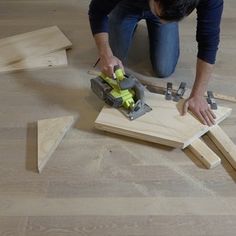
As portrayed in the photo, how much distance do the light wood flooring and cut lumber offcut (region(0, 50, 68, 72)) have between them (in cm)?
4

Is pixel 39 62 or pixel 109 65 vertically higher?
pixel 109 65

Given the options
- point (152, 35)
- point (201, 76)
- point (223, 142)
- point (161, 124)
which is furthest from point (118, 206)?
point (152, 35)

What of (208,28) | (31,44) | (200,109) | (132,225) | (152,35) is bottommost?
(132,225)

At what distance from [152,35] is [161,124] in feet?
1.90

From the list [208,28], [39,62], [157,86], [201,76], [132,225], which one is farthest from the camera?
[39,62]

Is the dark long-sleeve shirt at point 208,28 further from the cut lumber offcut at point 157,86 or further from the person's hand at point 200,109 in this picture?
the cut lumber offcut at point 157,86

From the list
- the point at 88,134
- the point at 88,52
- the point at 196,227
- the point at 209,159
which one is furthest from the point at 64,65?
the point at 196,227

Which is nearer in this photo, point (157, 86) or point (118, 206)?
point (118, 206)

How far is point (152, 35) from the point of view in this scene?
1902 mm

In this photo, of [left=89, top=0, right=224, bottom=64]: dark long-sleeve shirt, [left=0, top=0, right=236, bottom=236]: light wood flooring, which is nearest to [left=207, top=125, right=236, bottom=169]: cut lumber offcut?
[left=0, top=0, right=236, bottom=236]: light wood flooring

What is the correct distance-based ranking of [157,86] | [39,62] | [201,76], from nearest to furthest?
1. [201,76]
2. [157,86]
3. [39,62]

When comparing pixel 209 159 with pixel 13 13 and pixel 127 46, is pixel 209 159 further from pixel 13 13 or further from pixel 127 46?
pixel 13 13

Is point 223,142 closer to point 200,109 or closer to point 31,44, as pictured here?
point 200,109

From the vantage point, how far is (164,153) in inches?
60.6
